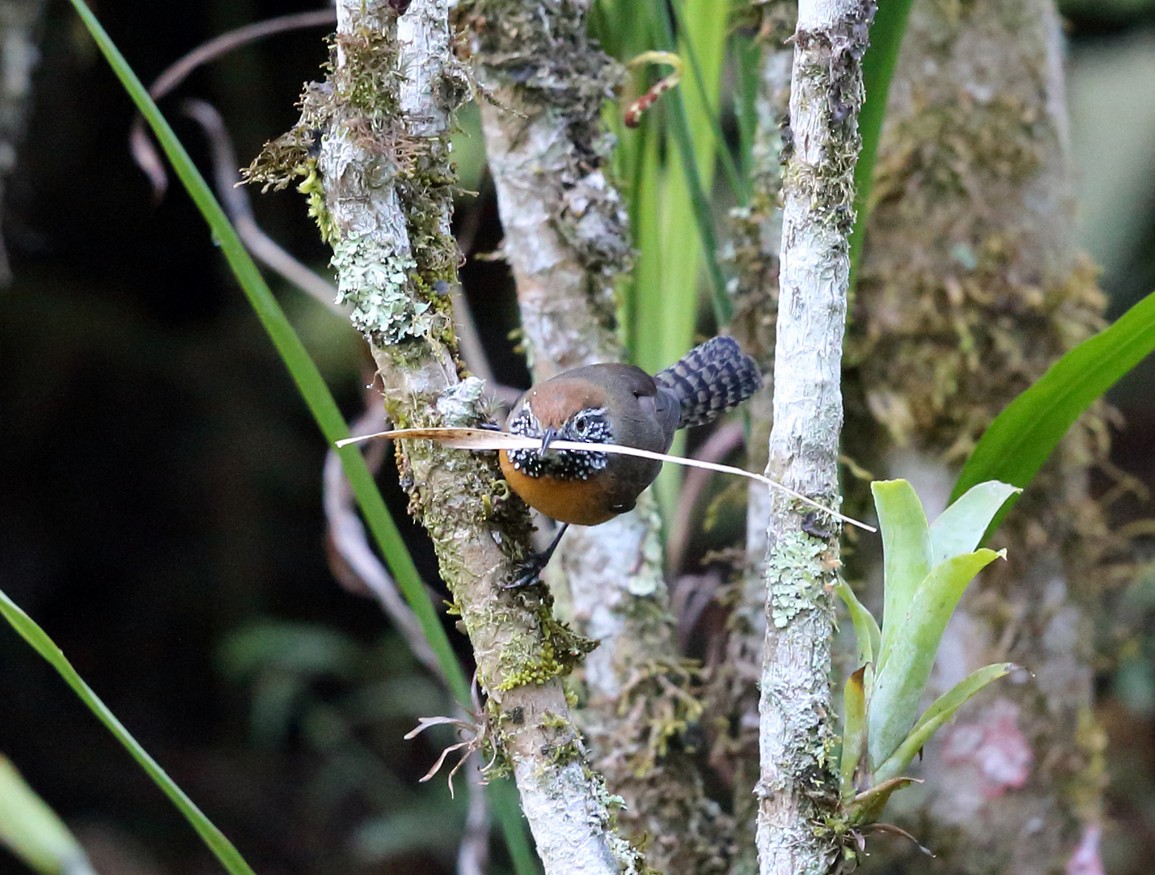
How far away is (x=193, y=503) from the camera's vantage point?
3742 mm

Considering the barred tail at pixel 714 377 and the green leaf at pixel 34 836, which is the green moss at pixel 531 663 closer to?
the green leaf at pixel 34 836

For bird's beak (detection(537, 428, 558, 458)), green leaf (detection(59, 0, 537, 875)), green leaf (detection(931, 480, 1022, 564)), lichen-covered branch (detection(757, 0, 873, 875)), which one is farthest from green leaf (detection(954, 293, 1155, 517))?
green leaf (detection(59, 0, 537, 875))

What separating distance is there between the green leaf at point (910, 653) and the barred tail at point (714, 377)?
66 cm

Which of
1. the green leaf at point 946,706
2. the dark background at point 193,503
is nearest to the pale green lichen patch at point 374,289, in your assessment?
the green leaf at point 946,706

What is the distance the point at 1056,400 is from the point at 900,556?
24 cm

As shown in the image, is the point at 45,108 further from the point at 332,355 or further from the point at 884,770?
the point at 884,770

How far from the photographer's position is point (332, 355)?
124 inches

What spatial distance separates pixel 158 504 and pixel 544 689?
3031 mm

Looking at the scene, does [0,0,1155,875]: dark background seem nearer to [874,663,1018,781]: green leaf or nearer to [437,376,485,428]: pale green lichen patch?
[437,376,485,428]: pale green lichen patch

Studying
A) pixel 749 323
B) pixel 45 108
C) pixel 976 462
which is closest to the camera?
pixel 976 462

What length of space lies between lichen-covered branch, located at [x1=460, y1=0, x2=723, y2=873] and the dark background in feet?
5.76

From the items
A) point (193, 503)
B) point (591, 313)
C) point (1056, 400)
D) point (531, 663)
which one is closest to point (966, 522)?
point (1056, 400)

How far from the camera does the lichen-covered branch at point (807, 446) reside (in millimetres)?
994

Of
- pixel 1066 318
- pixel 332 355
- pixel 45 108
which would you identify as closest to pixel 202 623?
pixel 332 355
